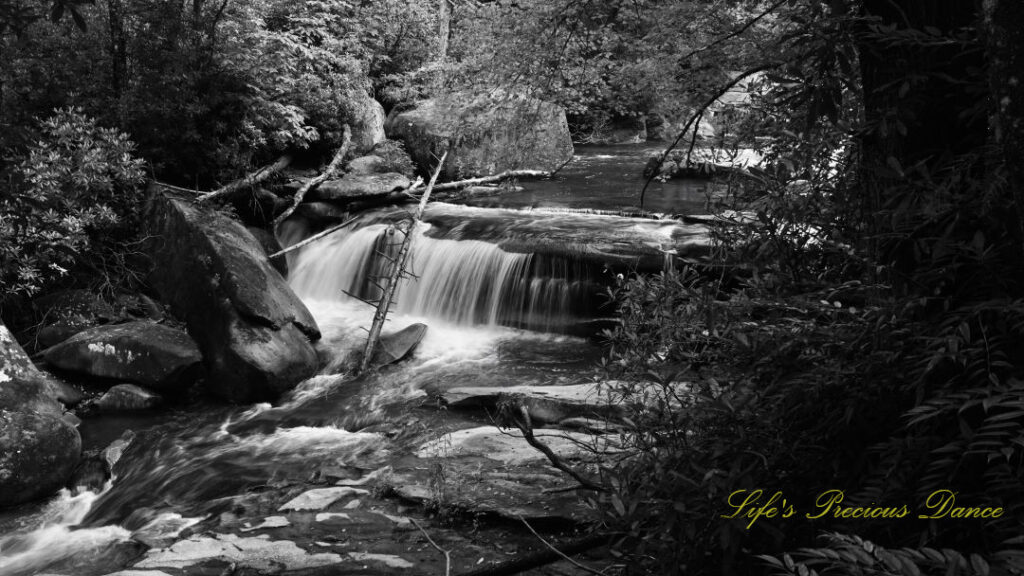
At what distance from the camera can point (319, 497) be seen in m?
5.18

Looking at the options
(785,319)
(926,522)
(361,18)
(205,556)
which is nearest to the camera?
(926,522)

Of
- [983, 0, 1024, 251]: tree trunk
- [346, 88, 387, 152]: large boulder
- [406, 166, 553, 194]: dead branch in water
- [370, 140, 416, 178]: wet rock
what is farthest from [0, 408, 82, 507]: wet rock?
[346, 88, 387, 152]: large boulder

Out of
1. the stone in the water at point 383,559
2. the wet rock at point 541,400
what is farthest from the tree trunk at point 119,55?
the stone in the water at point 383,559

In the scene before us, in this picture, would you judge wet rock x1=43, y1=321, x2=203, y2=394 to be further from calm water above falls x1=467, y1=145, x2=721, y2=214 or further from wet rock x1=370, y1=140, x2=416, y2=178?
wet rock x1=370, y1=140, x2=416, y2=178

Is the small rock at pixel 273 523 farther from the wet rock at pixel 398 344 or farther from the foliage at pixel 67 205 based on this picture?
the foliage at pixel 67 205

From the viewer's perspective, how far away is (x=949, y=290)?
2717 millimetres

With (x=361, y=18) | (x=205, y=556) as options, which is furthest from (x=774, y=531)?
(x=361, y=18)

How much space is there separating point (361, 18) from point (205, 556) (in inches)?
598

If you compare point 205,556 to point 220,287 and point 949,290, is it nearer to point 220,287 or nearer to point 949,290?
point 949,290

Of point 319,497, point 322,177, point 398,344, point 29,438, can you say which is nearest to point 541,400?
point 319,497

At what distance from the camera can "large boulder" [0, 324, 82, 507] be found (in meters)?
6.59

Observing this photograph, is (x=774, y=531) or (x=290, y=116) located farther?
(x=290, y=116)

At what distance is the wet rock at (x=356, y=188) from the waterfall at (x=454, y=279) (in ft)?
2.88

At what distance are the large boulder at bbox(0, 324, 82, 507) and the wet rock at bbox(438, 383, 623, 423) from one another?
3468 mm
